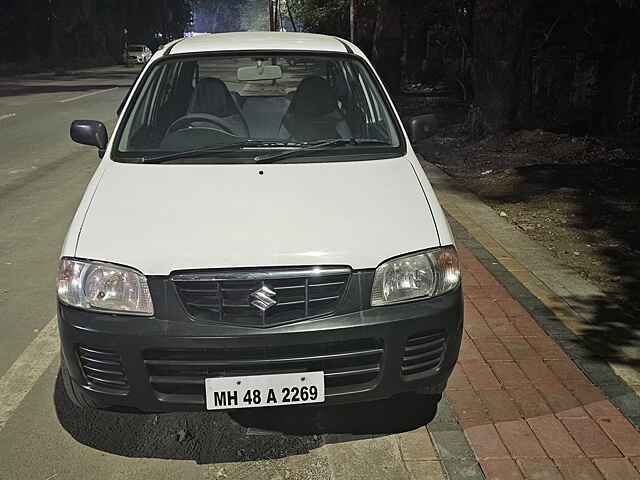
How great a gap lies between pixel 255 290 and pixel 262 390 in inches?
16.2

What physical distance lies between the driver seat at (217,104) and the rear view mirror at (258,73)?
145mm

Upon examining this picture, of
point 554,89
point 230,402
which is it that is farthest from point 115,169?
point 554,89

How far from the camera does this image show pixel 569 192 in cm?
849

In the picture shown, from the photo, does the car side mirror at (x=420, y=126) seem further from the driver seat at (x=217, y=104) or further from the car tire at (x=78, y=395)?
the car tire at (x=78, y=395)

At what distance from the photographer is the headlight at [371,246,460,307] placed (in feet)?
10.3

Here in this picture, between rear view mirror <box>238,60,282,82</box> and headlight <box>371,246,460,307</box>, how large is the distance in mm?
2109

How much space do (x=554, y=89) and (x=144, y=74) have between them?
12.1 m

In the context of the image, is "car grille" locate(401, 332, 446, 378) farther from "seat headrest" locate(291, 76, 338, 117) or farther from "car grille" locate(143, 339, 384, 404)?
"seat headrest" locate(291, 76, 338, 117)

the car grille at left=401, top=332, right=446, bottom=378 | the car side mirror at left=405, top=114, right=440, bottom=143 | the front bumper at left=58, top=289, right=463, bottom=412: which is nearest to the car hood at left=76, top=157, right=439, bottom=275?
the front bumper at left=58, top=289, right=463, bottom=412

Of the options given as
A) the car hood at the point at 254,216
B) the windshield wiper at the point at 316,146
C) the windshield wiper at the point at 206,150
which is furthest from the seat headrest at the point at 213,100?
the car hood at the point at 254,216

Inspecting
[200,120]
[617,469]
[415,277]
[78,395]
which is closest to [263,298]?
[415,277]

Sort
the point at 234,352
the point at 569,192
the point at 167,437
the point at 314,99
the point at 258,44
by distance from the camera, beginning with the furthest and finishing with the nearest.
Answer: the point at 569,192 → the point at 258,44 → the point at 314,99 → the point at 167,437 → the point at 234,352

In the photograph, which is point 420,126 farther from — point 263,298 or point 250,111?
point 263,298

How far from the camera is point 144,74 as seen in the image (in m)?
4.58
